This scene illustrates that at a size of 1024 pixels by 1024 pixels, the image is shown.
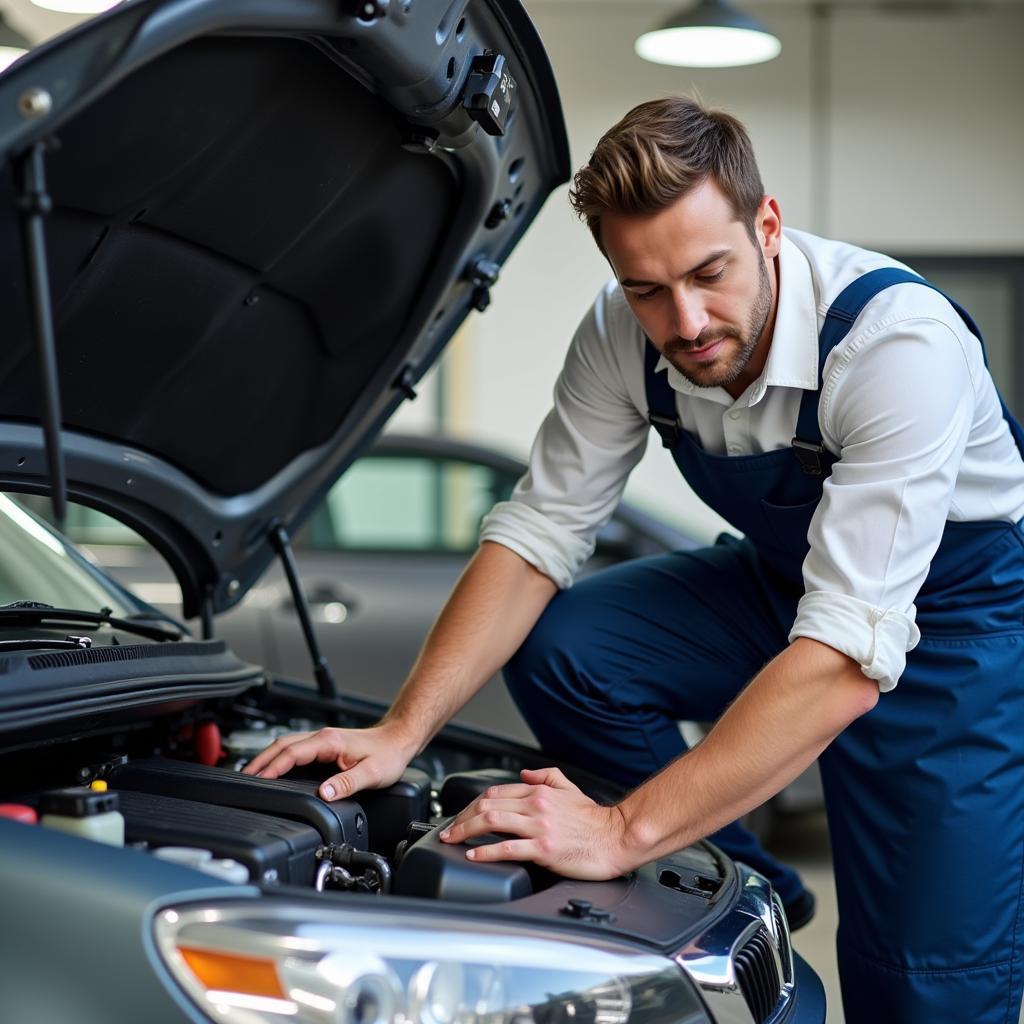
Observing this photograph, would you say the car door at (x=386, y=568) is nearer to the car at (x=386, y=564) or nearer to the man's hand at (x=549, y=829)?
the car at (x=386, y=564)

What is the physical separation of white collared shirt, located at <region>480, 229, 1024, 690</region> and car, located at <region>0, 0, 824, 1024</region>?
0.86 ft

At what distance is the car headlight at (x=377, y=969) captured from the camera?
3.44ft

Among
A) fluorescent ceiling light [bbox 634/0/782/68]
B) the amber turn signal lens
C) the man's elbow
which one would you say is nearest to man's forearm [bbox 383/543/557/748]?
the man's elbow

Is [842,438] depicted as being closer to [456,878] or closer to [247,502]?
[456,878]

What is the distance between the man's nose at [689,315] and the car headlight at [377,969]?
2.73 ft

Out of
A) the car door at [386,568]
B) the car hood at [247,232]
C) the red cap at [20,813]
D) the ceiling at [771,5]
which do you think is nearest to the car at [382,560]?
the car door at [386,568]

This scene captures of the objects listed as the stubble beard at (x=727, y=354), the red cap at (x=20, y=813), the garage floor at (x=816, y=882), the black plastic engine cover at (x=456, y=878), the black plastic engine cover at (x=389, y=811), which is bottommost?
the garage floor at (x=816, y=882)

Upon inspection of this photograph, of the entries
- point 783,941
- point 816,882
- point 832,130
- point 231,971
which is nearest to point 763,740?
point 783,941

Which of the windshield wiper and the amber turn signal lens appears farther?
the windshield wiper

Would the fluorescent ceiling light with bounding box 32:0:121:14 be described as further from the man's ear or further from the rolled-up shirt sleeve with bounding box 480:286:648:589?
the man's ear

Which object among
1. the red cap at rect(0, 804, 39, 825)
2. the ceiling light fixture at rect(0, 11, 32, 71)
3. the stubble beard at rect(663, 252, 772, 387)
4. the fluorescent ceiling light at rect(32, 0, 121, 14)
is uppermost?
the fluorescent ceiling light at rect(32, 0, 121, 14)

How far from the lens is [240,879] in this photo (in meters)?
1.17

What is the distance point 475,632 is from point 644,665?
0.28m

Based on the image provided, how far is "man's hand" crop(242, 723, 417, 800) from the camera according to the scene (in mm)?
1669
